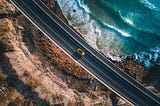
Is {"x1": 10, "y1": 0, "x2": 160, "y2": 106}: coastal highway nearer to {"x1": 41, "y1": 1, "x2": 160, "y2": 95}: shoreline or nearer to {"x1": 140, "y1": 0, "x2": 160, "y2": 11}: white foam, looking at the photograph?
{"x1": 41, "y1": 1, "x2": 160, "y2": 95}: shoreline

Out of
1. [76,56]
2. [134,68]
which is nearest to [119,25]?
[134,68]

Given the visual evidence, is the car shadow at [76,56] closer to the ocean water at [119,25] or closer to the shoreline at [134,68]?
the ocean water at [119,25]

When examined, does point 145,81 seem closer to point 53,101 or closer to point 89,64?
point 89,64

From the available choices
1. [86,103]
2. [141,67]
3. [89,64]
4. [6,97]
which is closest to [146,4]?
[141,67]

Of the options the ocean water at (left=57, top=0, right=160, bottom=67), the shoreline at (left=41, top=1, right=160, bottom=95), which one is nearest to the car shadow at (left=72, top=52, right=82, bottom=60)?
the ocean water at (left=57, top=0, right=160, bottom=67)

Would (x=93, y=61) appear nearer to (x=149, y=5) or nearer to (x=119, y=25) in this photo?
(x=119, y=25)

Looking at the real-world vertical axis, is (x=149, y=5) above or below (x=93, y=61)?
below
